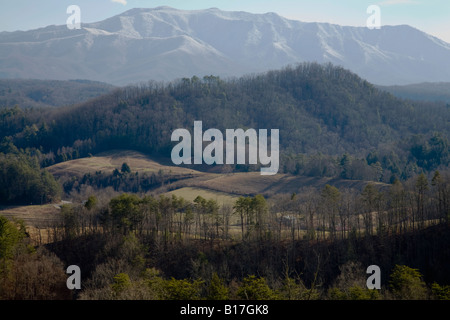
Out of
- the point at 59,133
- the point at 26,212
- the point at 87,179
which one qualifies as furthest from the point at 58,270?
the point at 59,133

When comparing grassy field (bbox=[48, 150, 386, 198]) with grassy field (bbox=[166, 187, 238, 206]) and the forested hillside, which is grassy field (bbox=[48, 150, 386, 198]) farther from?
the forested hillside

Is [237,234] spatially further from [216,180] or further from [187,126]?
[187,126]

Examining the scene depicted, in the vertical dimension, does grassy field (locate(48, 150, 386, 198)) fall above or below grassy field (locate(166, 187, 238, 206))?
above

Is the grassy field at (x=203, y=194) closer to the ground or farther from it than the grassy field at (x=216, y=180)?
closer to the ground

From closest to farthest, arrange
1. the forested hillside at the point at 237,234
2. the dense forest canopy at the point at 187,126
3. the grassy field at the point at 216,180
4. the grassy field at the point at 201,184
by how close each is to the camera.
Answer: the forested hillside at the point at 237,234, the grassy field at the point at 201,184, the grassy field at the point at 216,180, the dense forest canopy at the point at 187,126

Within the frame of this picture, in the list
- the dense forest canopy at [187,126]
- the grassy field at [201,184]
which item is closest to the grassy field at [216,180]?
the grassy field at [201,184]

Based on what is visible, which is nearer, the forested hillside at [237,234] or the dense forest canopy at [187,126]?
the forested hillside at [237,234]

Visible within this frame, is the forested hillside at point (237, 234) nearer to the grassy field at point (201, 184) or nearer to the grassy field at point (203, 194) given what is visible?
the grassy field at point (201, 184)

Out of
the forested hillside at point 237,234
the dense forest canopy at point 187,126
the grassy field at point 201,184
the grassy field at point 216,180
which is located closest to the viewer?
the forested hillside at point 237,234

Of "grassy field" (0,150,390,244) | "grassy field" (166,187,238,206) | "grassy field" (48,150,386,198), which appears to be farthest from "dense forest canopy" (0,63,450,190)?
"grassy field" (166,187,238,206)
